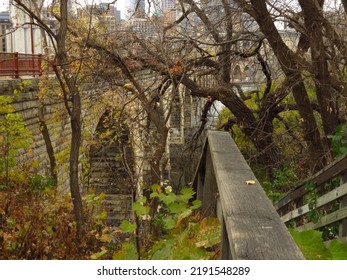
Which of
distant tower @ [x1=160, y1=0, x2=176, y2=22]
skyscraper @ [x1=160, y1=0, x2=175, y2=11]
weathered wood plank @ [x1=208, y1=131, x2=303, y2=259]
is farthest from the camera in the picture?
skyscraper @ [x1=160, y1=0, x2=175, y2=11]

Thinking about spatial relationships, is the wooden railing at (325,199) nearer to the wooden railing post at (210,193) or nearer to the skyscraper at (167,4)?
the wooden railing post at (210,193)

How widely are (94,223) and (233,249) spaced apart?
6.69 meters

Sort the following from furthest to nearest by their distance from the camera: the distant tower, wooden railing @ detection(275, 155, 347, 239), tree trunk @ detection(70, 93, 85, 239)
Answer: the distant tower < tree trunk @ detection(70, 93, 85, 239) < wooden railing @ detection(275, 155, 347, 239)

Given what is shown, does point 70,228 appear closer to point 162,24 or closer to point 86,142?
point 162,24

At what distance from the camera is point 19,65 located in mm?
12977

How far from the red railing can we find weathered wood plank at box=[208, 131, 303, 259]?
9445 millimetres

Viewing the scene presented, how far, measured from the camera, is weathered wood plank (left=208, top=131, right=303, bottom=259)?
158 centimetres

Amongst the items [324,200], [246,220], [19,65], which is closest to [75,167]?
[324,200]

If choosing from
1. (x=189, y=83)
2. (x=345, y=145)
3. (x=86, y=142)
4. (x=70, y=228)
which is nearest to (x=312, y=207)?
(x=345, y=145)

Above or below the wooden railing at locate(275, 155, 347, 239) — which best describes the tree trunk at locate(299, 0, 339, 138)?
above

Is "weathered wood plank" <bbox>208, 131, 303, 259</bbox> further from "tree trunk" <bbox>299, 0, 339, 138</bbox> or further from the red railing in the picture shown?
the red railing

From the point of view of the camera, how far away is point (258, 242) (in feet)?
5.34

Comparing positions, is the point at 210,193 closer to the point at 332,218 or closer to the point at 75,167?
the point at 332,218

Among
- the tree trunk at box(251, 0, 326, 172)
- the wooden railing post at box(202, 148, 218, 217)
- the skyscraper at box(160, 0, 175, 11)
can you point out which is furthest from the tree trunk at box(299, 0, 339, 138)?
the skyscraper at box(160, 0, 175, 11)
